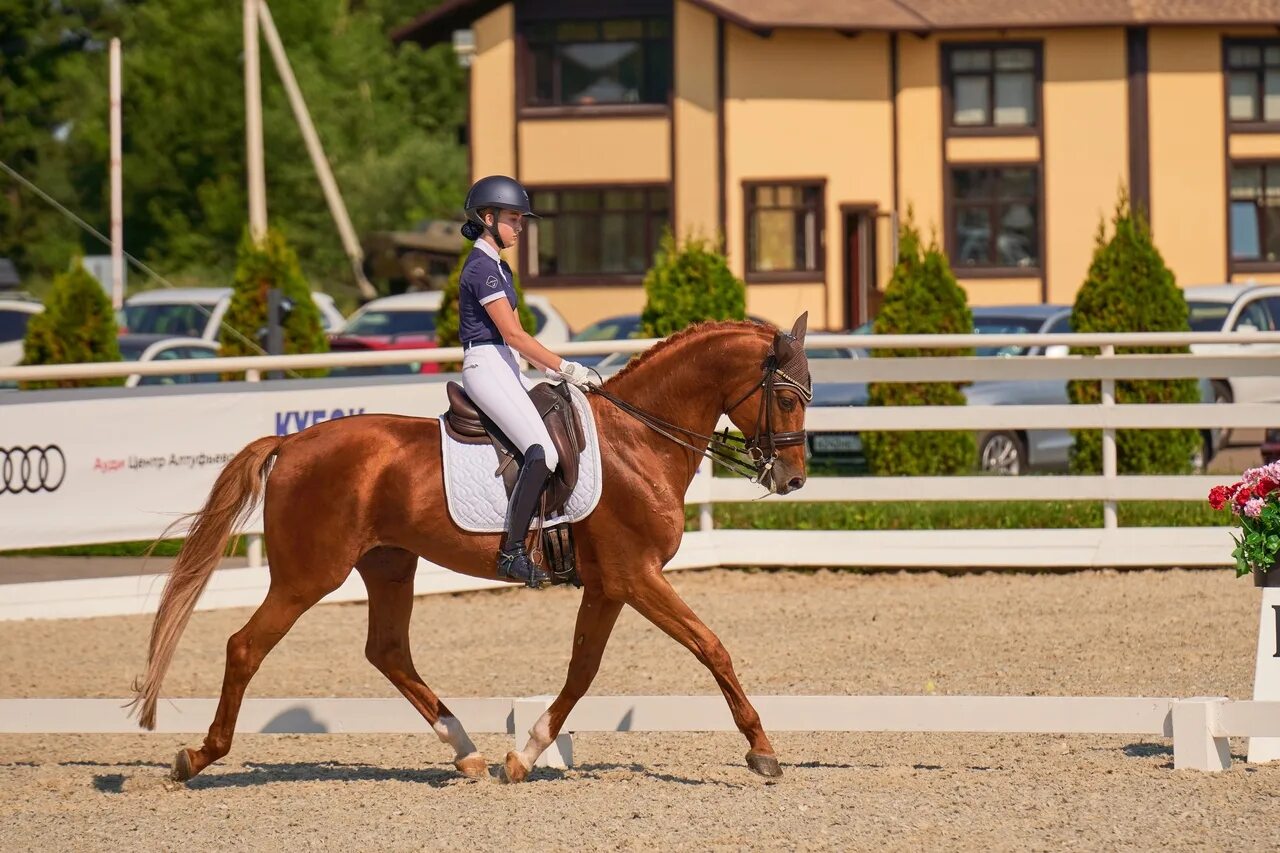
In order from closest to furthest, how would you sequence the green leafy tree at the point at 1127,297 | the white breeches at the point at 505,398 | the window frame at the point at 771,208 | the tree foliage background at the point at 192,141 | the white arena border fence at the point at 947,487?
the white breeches at the point at 505,398 → the white arena border fence at the point at 947,487 → the green leafy tree at the point at 1127,297 → the window frame at the point at 771,208 → the tree foliage background at the point at 192,141

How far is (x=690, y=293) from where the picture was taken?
17984 mm

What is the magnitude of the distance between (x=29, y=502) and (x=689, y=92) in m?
27.7

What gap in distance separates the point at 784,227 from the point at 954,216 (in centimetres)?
328

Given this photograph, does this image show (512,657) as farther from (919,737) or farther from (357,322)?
(357,322)

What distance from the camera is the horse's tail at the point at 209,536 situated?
8516 mm

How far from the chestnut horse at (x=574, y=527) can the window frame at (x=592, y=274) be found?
30.9m

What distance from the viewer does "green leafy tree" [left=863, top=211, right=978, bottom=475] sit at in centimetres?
1609

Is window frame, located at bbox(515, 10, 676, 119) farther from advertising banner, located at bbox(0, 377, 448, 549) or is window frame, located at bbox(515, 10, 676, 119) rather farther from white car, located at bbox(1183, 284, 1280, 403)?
advertising banner, located at bbox(0, 377, 448, 549)

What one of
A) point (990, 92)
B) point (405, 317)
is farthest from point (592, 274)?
point (405, 317)

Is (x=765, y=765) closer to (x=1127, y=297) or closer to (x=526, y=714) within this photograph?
(x=526, y=714)

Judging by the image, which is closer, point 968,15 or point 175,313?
point 175,313

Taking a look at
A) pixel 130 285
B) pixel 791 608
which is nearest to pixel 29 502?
pixel 791 608

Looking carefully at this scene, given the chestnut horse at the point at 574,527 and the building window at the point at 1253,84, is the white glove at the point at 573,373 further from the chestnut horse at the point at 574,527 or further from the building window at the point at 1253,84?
the building window at the point at 1253,84

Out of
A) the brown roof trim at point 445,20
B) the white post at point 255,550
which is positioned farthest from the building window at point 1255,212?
the white post at point 255,550
